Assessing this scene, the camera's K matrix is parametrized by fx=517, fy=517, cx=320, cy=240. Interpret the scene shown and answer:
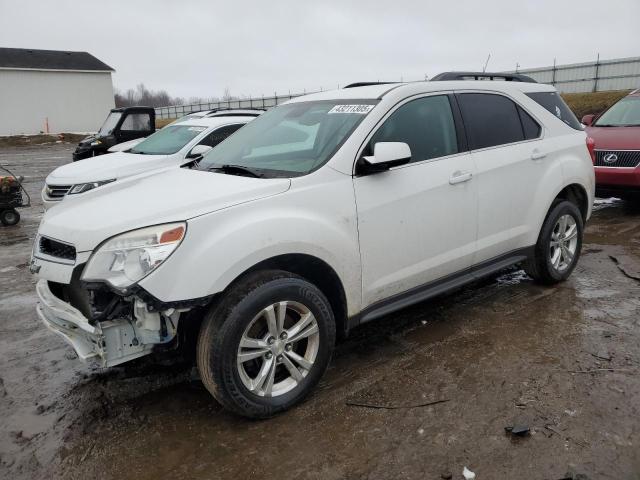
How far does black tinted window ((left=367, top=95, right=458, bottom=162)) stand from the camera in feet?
11.7

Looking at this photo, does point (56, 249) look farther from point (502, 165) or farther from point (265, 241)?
point (502, 165)

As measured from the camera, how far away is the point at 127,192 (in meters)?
3.29

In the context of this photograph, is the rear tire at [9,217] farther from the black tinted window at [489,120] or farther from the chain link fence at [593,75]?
the chain link fence at [593,75]

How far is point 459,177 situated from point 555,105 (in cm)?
178

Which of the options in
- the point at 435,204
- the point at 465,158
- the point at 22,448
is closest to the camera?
the point at 22,448

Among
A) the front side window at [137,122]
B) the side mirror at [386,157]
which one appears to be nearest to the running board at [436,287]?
the side mirror at [386,157]

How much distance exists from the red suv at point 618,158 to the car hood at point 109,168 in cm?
639

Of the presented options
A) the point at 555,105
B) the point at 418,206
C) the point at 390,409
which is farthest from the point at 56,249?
the point at 555,105

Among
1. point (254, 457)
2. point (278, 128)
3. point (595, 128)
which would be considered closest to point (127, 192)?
point (278, 128)

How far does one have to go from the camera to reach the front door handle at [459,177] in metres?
3.73

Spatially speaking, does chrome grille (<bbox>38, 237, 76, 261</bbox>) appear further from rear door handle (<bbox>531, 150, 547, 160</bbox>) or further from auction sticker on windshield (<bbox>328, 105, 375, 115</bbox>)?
rear door handle (<bbox>531, 150, 547, 160</bbox>)

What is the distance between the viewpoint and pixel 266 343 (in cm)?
289

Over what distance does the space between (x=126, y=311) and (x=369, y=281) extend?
1.47 metres

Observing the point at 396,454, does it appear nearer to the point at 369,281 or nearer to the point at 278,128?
the point at 369,281
